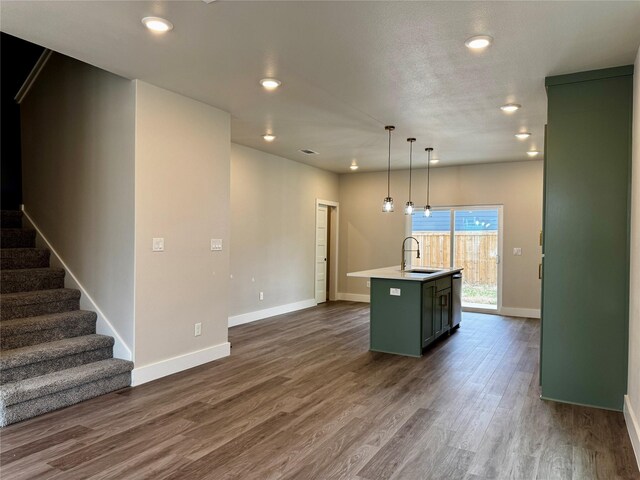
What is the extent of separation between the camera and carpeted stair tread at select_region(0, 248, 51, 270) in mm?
4449

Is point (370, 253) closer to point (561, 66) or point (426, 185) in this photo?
point (426, 185)

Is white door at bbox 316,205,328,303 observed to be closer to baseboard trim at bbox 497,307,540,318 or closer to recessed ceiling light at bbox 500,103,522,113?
baseboard trim at bbox 497,307,540,318

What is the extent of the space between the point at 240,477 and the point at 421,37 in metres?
2.95

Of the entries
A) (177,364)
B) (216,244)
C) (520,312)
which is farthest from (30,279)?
(520,312)

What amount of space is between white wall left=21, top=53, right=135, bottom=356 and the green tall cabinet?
3.58 metres

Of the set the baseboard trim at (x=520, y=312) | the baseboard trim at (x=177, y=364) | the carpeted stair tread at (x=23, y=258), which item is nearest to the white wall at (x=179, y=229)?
the baseboard trim at (x=177, y=364)

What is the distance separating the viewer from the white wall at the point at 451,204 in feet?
24.9

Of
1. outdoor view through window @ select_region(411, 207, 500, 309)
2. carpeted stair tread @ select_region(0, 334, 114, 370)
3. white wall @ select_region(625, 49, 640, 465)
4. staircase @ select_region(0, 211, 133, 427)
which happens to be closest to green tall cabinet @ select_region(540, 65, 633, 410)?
white wall @ select_region(625, 49, 640, 465)

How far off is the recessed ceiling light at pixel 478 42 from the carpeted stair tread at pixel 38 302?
4057mm

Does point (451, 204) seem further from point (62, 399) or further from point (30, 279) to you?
point (62, 399)

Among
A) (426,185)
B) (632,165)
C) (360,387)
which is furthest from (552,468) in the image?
(426,185)

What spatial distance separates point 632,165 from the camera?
3.25 meters

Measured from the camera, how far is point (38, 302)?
162 inches

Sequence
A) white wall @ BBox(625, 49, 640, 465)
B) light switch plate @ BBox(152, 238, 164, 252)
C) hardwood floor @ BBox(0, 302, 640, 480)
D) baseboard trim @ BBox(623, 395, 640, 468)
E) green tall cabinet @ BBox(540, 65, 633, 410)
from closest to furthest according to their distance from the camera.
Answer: hardwood floor @ BBox(0, 302, 640, 480)
baseboard trim @ BBox(623, 395, 640, 468)
white wall @ BBox(625, 49, 640, 465)
green tall cabinet @ BBox(540, 65, 633, 410)
light switch plate @ BBox(152, 238, 164, 252)
